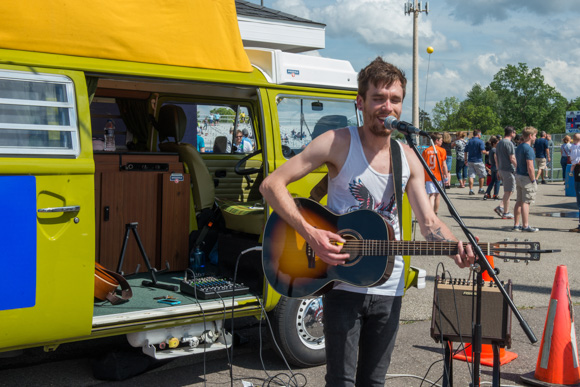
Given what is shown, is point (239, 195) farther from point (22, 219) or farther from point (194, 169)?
point (22, 219)

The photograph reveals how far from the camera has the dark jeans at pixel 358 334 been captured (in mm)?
2861

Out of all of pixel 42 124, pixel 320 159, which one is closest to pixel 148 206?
pixel 42 124

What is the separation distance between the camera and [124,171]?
5703 mm

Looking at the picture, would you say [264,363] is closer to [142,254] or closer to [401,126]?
[142,254]

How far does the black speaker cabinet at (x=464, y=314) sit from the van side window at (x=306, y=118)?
167 cm

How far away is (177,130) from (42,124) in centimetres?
250

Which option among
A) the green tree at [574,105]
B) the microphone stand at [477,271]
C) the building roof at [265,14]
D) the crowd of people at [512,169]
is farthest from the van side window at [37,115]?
the green tree at [574,105]

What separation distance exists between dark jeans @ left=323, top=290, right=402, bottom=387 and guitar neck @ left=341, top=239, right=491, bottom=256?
0.67 feet

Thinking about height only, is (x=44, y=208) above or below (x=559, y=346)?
above

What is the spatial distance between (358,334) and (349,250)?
1.27 ft

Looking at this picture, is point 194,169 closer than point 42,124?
No

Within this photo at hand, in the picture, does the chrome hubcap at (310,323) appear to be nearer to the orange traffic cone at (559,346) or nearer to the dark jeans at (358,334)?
the orange traffic cone at (559,346)

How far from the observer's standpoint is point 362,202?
294cm

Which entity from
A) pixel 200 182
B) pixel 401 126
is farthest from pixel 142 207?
pixel 401 126
